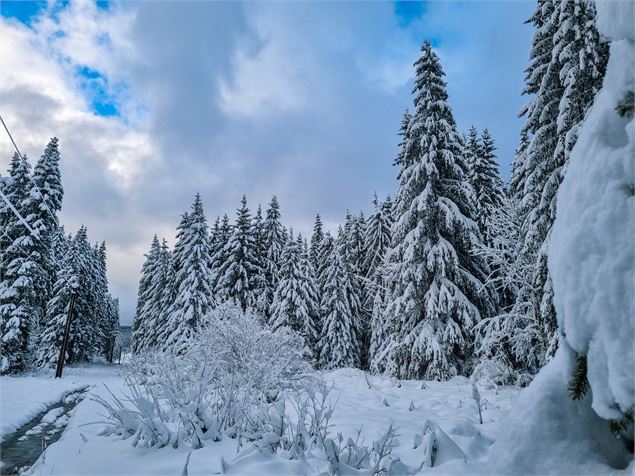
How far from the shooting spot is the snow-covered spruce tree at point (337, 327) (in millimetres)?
28641

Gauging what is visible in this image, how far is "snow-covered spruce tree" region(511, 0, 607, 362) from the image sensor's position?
10141 mm

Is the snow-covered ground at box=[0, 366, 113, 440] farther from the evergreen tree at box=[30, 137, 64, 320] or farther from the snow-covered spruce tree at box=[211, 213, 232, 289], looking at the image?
the snow-covered spruce tree at box=[211, 213, 232, 289]

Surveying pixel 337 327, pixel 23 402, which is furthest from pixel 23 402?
pixel 337 327

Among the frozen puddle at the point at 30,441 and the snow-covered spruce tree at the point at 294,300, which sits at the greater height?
the snow-covered spruce tree at the point at 294,300

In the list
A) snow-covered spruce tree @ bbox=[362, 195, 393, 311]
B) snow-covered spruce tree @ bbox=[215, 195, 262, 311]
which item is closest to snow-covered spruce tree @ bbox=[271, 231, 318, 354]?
snow-covered spruce tree @ bbox=[215, 195, 262, 311]

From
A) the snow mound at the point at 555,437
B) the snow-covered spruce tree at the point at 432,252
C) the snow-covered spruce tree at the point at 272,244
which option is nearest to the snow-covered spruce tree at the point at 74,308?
the snow-covered spruce tree at the point at 272,244

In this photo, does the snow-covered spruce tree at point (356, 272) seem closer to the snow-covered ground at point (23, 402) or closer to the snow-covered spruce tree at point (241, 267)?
the snow-covered spruce tree at point (241, 267)

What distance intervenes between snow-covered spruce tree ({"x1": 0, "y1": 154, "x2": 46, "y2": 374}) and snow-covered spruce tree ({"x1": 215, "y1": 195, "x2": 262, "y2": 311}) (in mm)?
11824

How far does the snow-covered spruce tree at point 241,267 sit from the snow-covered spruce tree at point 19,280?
466 inches

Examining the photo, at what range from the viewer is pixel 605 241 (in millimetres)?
1912

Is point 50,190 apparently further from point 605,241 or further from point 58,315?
point 605,241

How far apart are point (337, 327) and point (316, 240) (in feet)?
40.9

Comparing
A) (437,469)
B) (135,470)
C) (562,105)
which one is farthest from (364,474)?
(562,105)

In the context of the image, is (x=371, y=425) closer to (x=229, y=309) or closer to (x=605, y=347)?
(x=605, y=347)
